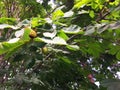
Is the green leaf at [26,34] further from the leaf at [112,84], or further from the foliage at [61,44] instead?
the leaf at [112,84]

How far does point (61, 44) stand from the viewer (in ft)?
2.82

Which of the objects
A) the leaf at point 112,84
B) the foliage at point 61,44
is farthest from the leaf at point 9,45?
the leaf at point 112,84

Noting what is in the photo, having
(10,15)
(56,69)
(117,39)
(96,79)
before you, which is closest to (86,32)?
(117,39)

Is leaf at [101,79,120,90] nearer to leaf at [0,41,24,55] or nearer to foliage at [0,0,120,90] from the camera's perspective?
foliage at [0,0,120,90]

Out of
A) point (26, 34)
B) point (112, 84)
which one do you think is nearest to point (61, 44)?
point (26, 34)

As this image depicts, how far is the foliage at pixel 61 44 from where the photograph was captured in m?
1.01

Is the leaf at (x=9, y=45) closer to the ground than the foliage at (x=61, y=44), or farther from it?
farther from it

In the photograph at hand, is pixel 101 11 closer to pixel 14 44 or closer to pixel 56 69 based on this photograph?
pixel 56 69

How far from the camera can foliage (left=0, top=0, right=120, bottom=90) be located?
101 centimetres

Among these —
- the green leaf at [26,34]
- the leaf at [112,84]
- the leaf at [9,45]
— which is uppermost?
the green leaf at [26,34]

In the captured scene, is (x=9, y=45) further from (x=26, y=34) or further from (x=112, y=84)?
(x=112, y=84)

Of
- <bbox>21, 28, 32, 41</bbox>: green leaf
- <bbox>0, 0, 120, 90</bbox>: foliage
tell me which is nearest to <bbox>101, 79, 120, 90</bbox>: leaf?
<bbox>0, 0, 120, 90</bbox>: foliage

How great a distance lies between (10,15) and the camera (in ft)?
7.81

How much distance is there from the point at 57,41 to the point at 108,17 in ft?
2.01
